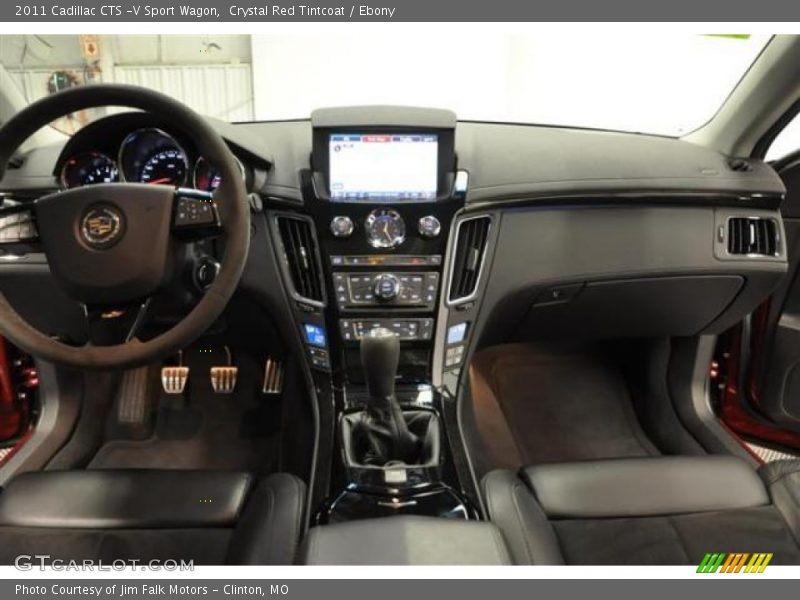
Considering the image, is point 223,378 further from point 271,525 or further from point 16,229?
point 271,525

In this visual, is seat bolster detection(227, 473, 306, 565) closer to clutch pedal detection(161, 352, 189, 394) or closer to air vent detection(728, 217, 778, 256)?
clutch pedal detection(161, 352, 189, 394)

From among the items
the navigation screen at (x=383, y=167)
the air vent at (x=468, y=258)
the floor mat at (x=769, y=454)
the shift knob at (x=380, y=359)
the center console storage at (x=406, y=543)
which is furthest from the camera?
the floor mat at (x=769, y=454)

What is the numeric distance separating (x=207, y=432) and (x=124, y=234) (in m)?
1.21

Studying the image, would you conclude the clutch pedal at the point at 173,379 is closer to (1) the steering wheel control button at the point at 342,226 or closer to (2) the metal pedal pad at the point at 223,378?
(2) the metal pedal pad at the point at 223,378

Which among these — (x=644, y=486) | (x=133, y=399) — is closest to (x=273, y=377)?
(x=133, y=399)

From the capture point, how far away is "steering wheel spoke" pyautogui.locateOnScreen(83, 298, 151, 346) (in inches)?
43.4

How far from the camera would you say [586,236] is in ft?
5.52

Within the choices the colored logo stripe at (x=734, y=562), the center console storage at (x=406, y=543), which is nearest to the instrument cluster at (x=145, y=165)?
the center console storage at (x=406, y=543)

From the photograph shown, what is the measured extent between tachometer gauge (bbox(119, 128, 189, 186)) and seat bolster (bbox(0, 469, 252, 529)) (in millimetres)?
641

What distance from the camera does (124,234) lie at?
1.06 m

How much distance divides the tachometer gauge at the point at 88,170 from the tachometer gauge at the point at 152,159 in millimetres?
37

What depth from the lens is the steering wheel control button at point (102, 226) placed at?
3.48 ft

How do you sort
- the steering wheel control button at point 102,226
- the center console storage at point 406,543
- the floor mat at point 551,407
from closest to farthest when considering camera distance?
1. the center console storage at point 406,543
2. the steering wheel control button at point 102,226
3. the floor mat at point 551,407

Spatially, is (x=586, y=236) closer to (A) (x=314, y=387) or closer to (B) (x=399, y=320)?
(B) (x=399, y=320)
